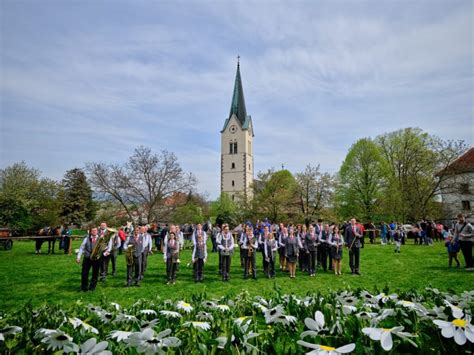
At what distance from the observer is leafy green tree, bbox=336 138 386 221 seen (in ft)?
133

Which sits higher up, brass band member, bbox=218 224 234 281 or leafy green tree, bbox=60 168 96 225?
leafy green tree, bbox=60 168 96 225

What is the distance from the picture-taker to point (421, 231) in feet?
90.8

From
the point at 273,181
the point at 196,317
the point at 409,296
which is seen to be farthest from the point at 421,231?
the point at 196,317

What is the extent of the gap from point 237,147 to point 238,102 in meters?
12.4

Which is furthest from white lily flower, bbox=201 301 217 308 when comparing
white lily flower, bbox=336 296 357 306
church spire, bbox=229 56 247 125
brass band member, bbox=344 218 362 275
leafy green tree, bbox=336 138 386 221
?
church spire, bbox=229 56 247 125

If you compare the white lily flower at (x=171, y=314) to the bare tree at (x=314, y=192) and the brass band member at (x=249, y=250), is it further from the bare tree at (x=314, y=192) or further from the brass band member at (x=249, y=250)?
the bare tree at (x=314, y=192)

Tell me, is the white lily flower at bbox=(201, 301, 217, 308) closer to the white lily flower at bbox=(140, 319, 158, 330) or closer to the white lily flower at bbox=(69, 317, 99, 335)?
the white lily flower at bbox=(140, 319, 158, 330)

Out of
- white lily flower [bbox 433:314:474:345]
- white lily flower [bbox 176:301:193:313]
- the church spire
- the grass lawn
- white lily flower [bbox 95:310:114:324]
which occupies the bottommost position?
the grass lawn

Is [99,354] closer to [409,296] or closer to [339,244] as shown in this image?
[409,296]

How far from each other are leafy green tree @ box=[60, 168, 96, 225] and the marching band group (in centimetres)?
4222

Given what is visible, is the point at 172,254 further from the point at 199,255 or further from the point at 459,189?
the point at 459,189

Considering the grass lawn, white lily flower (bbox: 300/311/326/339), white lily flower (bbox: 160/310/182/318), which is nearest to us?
white lily flower (bbox: 300/311/326/339)

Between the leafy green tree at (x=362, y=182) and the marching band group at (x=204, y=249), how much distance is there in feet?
93.2

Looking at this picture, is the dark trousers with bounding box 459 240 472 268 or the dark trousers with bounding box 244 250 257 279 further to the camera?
the dark trousers with bounding box 459 240 472 268
